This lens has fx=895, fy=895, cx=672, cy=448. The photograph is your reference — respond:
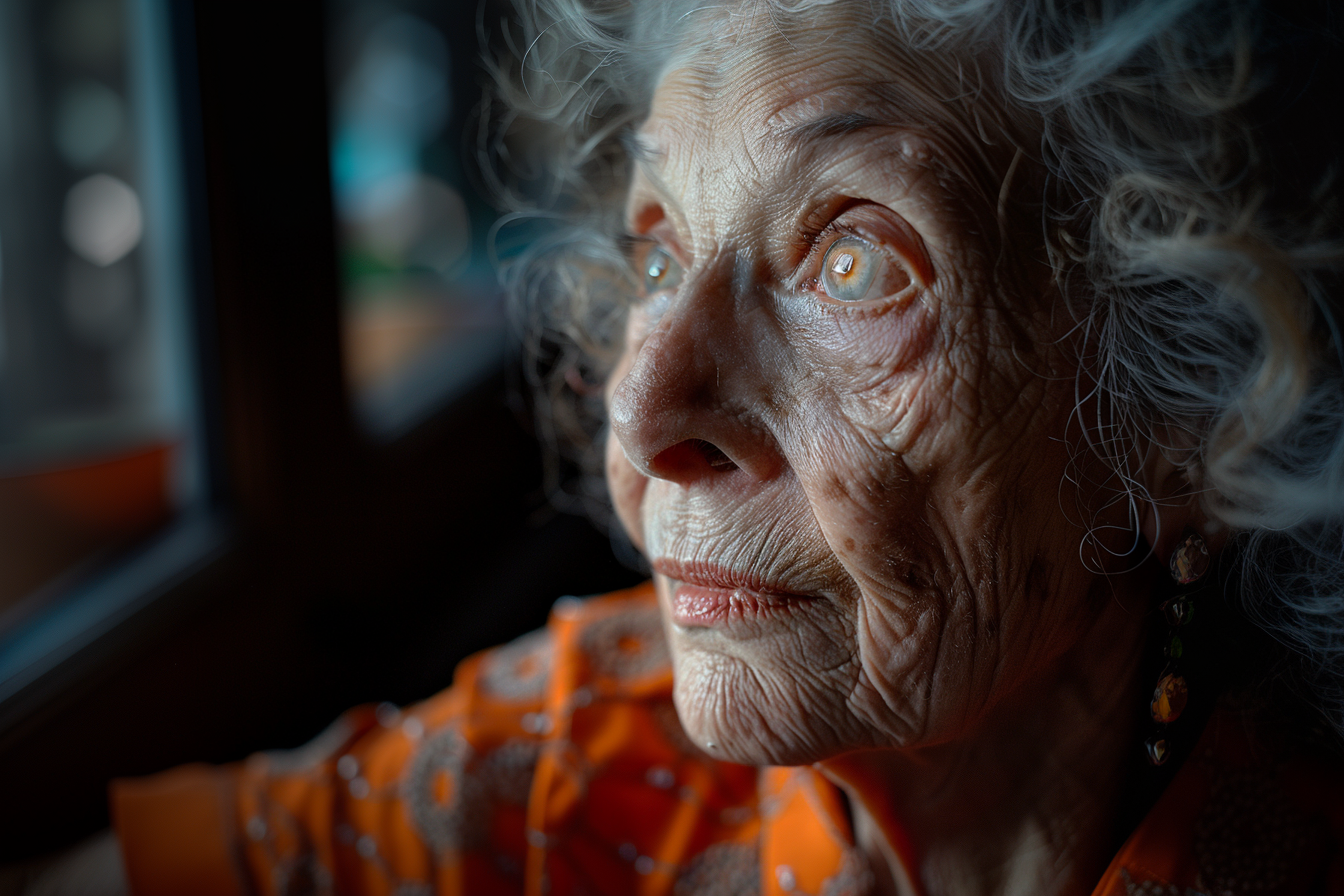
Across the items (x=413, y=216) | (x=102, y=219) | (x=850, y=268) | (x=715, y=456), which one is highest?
(x=413, y=216)

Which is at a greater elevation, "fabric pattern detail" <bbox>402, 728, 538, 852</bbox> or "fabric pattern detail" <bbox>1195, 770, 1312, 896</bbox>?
"fabric pattern detail" <bbox>1195, 770, 1312, 896</bbox>

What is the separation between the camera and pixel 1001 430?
2.25 ft

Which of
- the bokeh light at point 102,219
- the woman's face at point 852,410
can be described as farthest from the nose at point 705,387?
the bokeh light at point 102,219

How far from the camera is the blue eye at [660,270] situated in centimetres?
94

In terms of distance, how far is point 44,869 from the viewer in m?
1.08

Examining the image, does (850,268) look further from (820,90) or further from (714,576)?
(714,576)

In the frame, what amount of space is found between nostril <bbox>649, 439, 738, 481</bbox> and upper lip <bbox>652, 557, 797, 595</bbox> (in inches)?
3.1

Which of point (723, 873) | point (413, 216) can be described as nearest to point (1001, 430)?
point (723, 873)

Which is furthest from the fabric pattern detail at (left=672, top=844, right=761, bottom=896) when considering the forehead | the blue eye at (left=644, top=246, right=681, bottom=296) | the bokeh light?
the bokeh light

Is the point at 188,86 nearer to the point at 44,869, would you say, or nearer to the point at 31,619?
the point at 31,619

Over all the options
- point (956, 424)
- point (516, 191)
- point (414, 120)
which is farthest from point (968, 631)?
point (414, 120)

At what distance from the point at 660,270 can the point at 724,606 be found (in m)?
0.38

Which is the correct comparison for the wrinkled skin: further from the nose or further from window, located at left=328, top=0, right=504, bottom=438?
window, located at left=328, top=0, right=504, bottom=438

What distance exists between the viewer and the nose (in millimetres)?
736
